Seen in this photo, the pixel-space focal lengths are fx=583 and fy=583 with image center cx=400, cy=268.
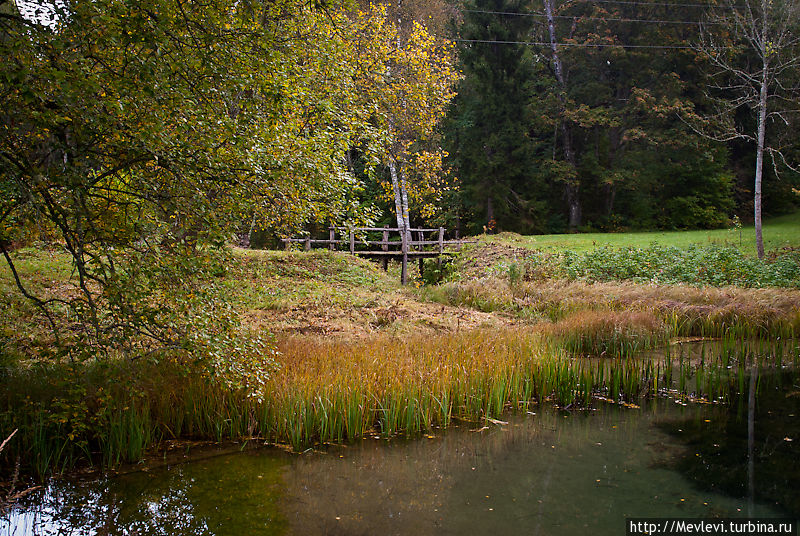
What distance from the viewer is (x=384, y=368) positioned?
632 centimetres

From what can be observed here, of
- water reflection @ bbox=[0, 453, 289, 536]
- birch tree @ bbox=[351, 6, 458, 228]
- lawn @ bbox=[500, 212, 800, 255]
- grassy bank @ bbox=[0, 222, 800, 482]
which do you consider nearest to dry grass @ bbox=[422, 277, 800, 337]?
grassy bank @ bbox=[0, 222, 800, 482]

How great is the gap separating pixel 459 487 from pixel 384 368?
1879mm

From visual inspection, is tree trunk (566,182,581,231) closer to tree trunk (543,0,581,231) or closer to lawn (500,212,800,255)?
tree trunk (543,0,581,231)

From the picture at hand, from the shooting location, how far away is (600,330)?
9359 millimetres

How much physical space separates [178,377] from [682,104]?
30.1 m

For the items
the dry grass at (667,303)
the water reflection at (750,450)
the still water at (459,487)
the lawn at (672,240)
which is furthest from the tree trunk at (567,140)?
the still water at (459,487)

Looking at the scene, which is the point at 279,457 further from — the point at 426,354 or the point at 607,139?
the point at 607,139

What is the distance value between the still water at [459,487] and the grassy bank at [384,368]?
37 centimetres

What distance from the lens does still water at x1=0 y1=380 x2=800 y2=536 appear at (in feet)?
13.5

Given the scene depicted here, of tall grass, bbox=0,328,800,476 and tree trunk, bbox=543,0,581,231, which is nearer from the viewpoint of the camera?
tall grass, bbox=0,328,800,476

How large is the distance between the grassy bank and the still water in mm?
366

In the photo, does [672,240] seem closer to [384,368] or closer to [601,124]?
[601,124]

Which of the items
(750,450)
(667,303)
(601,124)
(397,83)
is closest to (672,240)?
(601,124)

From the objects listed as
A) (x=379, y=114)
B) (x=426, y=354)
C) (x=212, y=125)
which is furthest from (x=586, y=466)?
(x=379, y=114)
